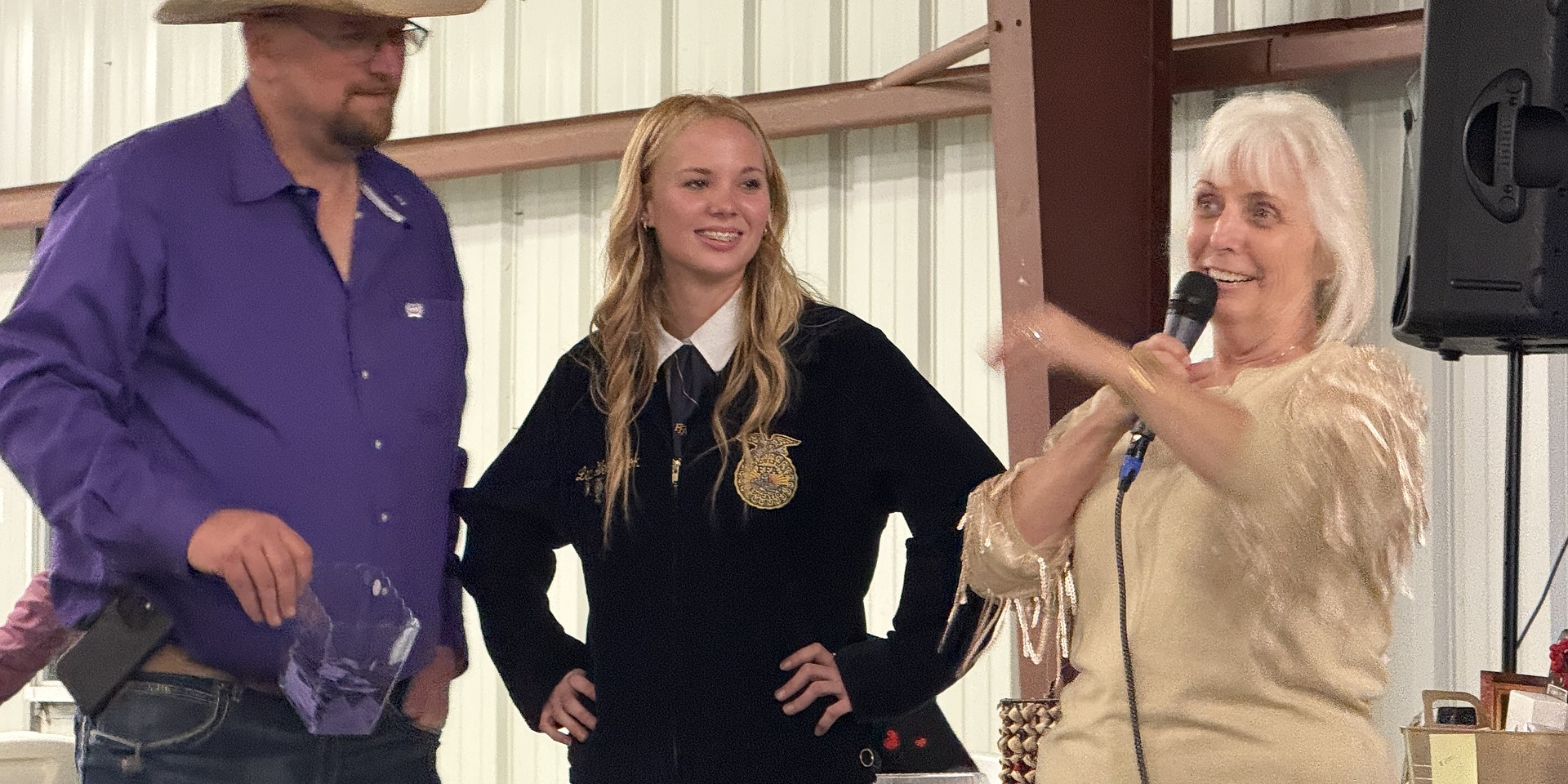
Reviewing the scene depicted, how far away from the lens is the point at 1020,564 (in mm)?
2252

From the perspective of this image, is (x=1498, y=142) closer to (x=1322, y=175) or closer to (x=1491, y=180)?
(x=1491, y=180)

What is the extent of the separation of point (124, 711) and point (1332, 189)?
1663 millimetres

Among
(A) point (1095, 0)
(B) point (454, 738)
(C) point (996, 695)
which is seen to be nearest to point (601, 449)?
(A) point (1095, 0)

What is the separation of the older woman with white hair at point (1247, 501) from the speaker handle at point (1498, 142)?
40.3 inches

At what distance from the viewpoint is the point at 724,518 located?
2539mm

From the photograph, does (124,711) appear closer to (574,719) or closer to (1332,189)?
(574,719)

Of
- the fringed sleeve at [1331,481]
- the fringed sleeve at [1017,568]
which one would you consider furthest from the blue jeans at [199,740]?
the fringed sleeve at [1331,481]

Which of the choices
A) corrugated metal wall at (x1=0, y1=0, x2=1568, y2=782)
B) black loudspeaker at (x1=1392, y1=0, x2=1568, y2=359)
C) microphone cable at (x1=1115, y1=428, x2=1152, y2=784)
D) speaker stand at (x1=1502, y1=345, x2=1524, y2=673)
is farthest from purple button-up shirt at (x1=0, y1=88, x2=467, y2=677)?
corrugated metal wall at (x1=0, y1=0, x2=1568, y2=782)

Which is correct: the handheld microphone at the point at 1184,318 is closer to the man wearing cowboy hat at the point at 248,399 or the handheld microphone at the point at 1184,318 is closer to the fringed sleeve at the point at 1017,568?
the fringed sleeve at the point at 1017,568

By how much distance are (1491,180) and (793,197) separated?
10.6 feet

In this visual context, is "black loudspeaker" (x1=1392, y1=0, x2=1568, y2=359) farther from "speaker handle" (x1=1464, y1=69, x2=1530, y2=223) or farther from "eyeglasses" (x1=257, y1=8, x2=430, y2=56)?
"eyeglasses" (x1=257, y1=8, x2=430, y2=56)

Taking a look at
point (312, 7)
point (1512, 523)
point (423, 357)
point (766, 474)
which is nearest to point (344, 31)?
point (312, 7)

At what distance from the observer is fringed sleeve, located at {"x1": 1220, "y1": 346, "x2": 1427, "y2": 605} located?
1.97 m

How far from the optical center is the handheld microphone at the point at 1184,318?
6.76 feet
